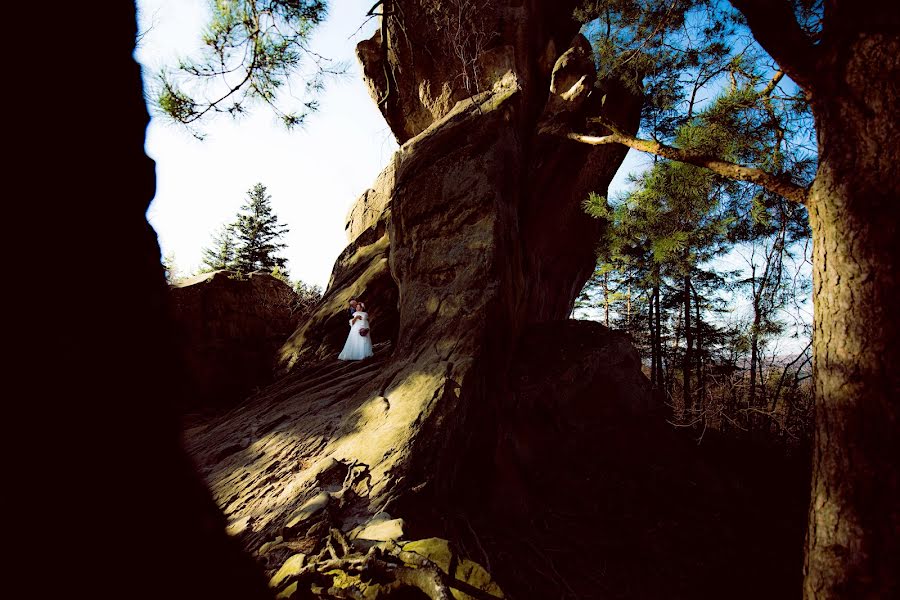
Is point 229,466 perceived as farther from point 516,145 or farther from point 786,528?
point 786,528

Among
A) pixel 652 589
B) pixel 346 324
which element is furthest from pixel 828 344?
pixel 346 324

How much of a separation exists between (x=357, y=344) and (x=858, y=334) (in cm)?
690

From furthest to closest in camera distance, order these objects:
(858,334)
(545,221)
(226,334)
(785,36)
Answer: (226,334)
(545,221)
(785,36)
(858,334)

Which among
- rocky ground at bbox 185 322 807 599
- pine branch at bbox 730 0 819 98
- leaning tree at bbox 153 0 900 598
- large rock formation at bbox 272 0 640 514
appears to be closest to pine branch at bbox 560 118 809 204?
leaning tree at bbox 153 0 900 598

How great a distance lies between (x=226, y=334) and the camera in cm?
930

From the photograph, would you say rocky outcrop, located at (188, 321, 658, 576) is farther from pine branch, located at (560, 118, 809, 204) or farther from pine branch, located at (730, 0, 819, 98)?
pine branch, located at (730, 0, 819, 98)

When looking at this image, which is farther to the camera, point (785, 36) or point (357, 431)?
point (357, 431)

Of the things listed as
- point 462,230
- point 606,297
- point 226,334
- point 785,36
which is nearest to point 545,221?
point 462,230

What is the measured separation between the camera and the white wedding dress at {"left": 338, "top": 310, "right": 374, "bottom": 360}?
7766 mm

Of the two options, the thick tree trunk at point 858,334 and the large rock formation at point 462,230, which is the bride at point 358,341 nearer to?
the large rock formation at point 462,230

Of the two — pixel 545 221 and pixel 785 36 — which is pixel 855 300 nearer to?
pixel 785 36

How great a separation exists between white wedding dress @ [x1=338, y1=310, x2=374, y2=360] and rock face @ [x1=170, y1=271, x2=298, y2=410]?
2241mm

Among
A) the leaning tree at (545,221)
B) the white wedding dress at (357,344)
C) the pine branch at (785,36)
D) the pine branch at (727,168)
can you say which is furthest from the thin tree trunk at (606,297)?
the pine branch at (785,36)

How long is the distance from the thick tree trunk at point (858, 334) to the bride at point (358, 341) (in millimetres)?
6522
